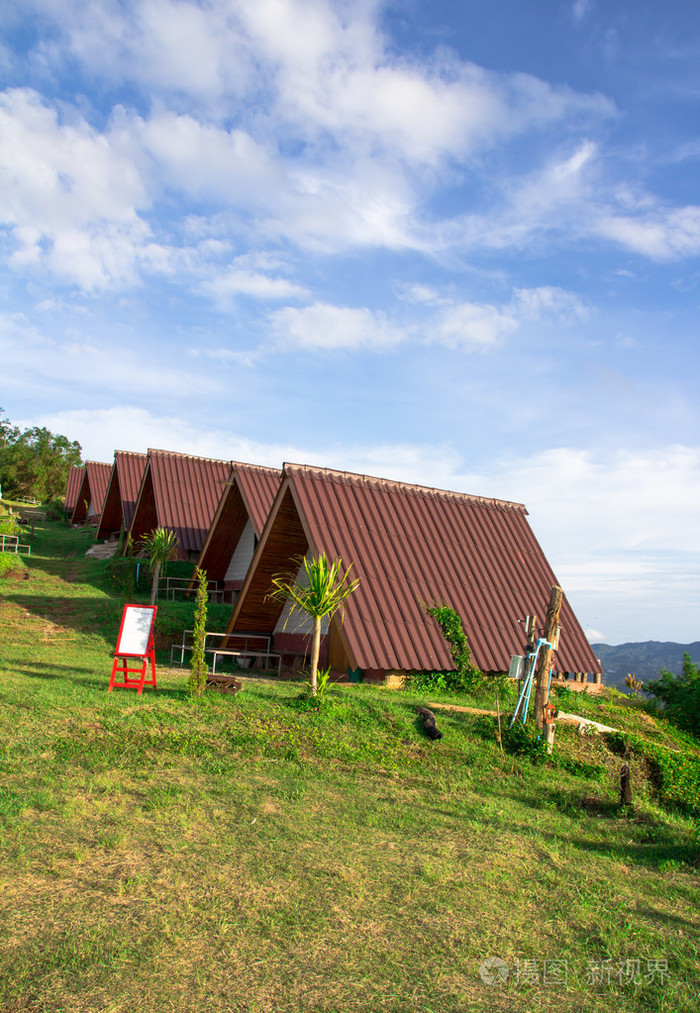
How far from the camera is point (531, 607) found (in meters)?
16.9

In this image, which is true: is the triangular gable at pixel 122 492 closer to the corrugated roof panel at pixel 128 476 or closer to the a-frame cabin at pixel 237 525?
the corrugated roof panel at pixel 128 476

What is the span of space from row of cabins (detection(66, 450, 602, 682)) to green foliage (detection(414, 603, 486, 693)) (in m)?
0.20

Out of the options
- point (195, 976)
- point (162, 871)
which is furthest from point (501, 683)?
point (195, 976)

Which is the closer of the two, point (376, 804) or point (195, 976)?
point (195, 976)

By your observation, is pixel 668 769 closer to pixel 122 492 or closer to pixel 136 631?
pixel 136 631

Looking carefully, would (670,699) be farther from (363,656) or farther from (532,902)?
(532,902)

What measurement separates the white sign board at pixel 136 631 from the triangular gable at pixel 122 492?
18.2 meters

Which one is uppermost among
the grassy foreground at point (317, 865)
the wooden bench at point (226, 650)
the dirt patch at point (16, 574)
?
the dirt patch at point (16, 574)

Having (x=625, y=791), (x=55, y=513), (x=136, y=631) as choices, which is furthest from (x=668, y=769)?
(x=55, y=513)

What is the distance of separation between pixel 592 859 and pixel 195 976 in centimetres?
443

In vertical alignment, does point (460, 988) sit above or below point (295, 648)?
below

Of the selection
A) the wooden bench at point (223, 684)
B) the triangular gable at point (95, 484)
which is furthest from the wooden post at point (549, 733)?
the triangular gable at point (95, 484)

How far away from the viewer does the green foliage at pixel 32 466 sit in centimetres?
5612

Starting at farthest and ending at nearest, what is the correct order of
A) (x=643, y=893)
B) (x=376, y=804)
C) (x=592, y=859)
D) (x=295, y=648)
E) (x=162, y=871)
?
(x=295, y=648) < (x=376, y=804) < (x=592, y=859) < (x=643, y=893) < (x=162, y=871)
